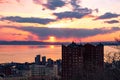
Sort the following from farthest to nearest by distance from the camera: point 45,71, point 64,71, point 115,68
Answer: point 45,71, point 64,71, point 115,68

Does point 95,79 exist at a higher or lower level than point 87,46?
lower

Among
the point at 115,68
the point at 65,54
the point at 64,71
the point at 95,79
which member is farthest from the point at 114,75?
the point at 65,54

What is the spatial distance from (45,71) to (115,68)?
2387 inches

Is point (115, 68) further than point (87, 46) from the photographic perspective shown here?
No

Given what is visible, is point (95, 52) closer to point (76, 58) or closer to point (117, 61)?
point (76, 58)

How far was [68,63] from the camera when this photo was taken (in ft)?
149

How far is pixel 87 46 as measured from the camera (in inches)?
1861

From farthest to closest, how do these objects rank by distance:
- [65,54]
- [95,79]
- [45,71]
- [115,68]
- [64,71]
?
[45,71] < [65,54] < [64,71] < [95,79] < [115,68]

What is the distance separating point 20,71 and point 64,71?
36636 millimetres

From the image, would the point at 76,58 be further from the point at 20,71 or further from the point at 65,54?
the point at 20,71

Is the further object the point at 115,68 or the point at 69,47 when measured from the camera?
the point at 69,47

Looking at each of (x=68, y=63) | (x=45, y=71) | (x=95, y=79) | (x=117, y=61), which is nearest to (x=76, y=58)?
(x=68, y=63)

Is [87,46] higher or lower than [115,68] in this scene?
higher

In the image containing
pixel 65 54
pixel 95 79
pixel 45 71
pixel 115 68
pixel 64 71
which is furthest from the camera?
pixel 45 71
